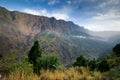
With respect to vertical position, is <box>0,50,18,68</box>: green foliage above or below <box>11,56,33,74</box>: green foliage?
above

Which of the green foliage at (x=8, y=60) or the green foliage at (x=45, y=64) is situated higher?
the green foliage at (x=8, y=60)

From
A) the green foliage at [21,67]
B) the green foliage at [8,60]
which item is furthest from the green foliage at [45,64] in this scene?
the green foliage at [8,60]

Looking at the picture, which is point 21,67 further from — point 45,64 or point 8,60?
point 45,64

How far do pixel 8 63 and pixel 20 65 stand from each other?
240cm

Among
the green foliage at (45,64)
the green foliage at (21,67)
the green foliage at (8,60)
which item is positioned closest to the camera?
the green foliage at (8,60)

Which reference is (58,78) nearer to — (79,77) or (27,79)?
(79,77)

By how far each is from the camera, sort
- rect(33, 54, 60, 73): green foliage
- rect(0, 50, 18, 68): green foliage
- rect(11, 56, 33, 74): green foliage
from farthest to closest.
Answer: rect(33, 54, 60, 73): green foliage, rect(11, 56, 33, 74): green foliage, rect(0, 50, 18, 68): green foliage

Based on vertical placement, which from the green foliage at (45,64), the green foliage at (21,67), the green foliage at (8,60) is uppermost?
the green foliage at (8,60)

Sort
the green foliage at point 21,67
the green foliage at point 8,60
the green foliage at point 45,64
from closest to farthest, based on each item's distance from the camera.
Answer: the green foliage at point 8,60 → the green foliage at point 21,67 → the green foliage at point 45,64

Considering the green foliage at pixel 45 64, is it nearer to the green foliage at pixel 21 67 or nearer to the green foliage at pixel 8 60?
the green foliage at pixel 21 67

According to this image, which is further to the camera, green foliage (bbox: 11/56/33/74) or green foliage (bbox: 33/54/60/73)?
green foliage (bbox: 33/54/60/73)

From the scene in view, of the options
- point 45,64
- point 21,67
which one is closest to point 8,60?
point 21,67

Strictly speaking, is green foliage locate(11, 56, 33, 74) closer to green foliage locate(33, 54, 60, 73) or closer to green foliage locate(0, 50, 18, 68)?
green foliage locate(0, 50, 18, 68)

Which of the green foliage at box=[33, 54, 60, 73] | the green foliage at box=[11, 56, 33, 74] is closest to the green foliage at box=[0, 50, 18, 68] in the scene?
the green foliage at box=[11, 56, 33, 74]
